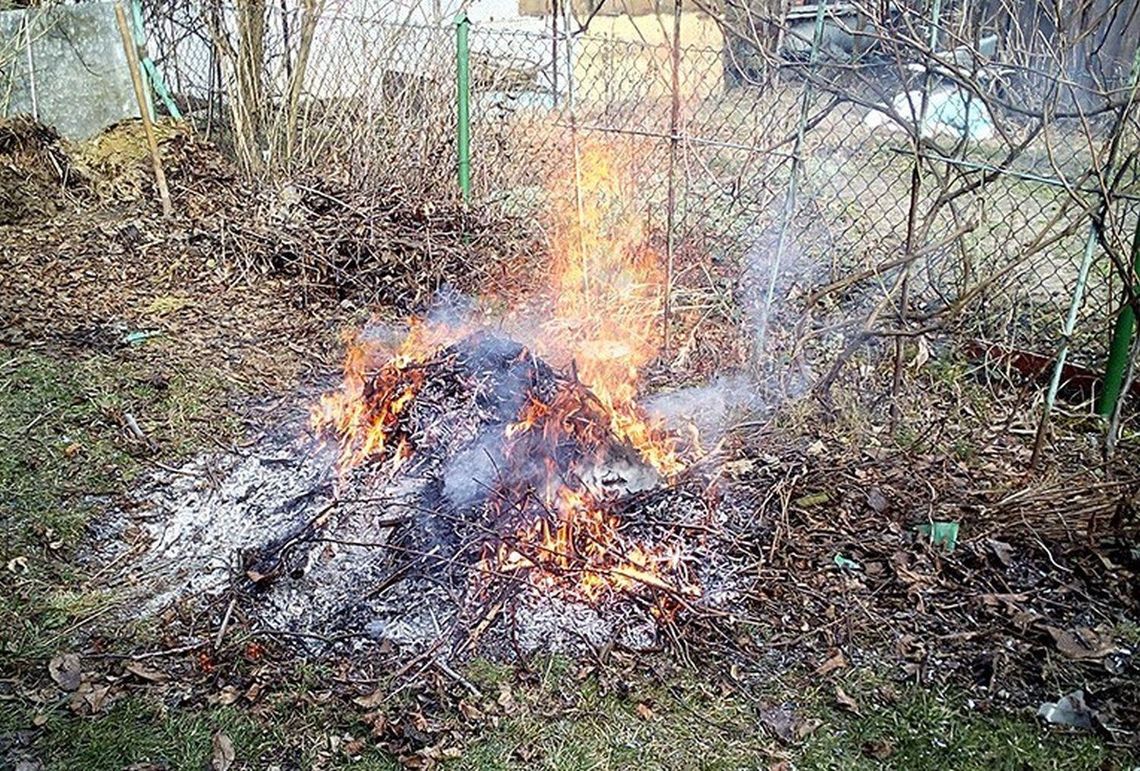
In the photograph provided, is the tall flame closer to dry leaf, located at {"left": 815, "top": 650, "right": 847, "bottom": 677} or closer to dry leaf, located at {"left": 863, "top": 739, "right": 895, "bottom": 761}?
dry leaf, located at {"left": 815, "top": 650, "right": 847, "bottom": 677}

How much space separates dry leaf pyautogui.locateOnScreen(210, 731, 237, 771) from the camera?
270 cm

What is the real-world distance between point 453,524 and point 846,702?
5.10ft

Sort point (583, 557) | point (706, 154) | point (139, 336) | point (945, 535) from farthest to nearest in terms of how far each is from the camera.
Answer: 1. point (706, 154)
2. point (139, 336)
3. point (945, 535)
4. point (583, 557)

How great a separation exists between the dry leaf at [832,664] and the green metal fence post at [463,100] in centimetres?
474

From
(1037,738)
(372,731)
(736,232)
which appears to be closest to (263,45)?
(736,232)

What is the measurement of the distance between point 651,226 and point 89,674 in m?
4.42

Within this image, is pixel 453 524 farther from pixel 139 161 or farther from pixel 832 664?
pixel 139 161

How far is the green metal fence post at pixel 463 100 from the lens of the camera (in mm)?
6352

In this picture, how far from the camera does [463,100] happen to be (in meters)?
6.56

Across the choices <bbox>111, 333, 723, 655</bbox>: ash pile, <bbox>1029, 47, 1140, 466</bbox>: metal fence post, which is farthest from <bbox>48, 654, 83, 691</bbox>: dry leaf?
<bbox>1029, 47, 1140, 466</bbox>: metal fence post

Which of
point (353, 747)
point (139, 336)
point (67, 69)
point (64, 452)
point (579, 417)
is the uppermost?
point (67, 69)

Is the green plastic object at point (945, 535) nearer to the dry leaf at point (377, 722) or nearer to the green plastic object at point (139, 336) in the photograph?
the dry leaf at point (377, 722)

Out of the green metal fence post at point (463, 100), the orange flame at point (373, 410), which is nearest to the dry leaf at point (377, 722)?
the orange flame at point (373, 410)

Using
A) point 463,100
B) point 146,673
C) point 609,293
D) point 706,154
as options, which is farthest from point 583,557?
point 706,154
